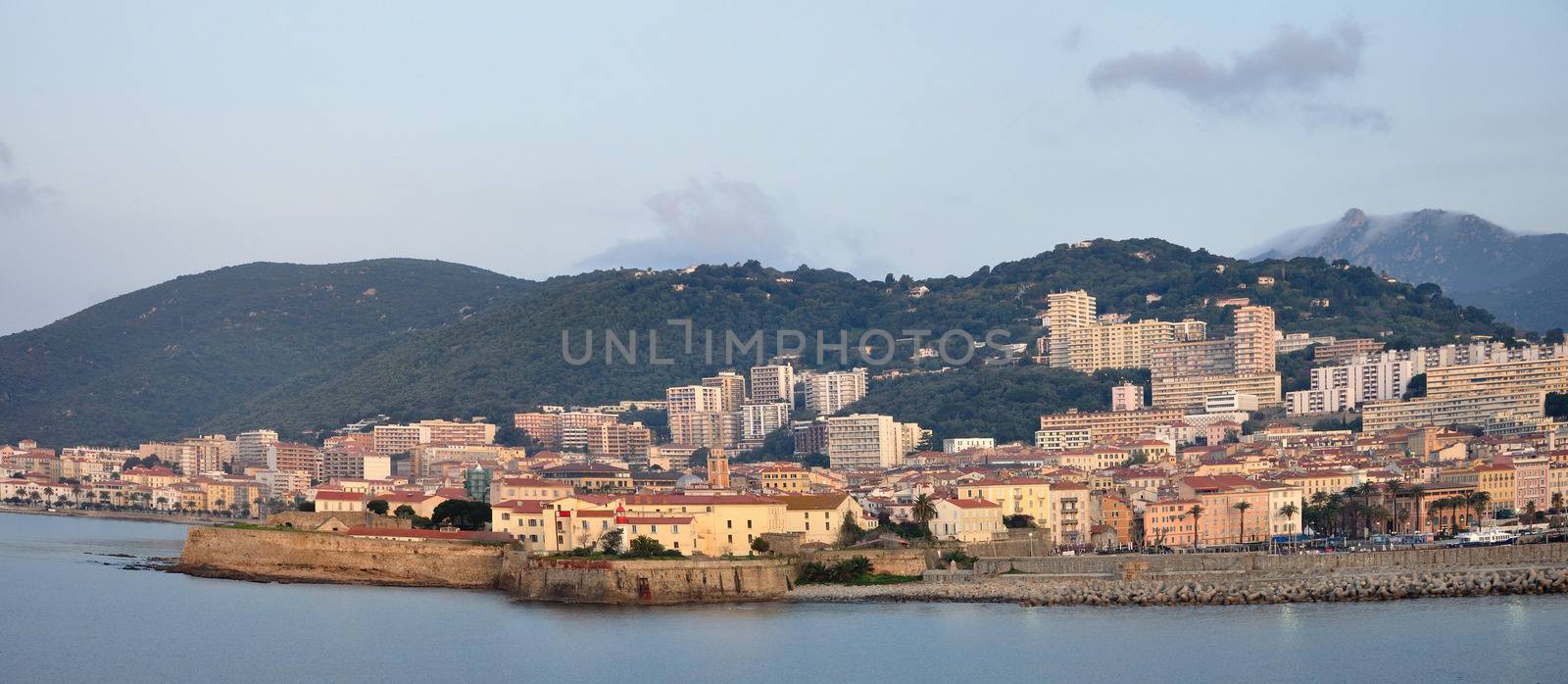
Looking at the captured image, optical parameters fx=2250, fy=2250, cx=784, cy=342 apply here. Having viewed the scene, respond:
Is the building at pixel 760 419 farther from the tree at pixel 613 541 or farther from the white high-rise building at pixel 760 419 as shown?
the tree at pixel 613 541

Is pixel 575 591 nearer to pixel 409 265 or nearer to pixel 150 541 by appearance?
pixel 150 541

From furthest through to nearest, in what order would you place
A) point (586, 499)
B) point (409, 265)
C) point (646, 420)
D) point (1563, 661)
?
point (409, 265) < point (646, 420) < point (586, 499) < point (1563, 661)

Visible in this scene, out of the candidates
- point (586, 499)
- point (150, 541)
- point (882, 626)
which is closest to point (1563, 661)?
point (882, 626)

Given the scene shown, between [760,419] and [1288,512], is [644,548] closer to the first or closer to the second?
[1288,512]

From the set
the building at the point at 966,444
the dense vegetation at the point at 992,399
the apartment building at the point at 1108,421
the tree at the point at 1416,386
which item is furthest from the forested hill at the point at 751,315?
the building at the point at 966,444

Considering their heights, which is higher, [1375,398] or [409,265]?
[409,265]

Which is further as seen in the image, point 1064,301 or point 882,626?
point 1064,301

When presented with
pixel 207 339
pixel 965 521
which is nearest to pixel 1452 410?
pixel 965 521
